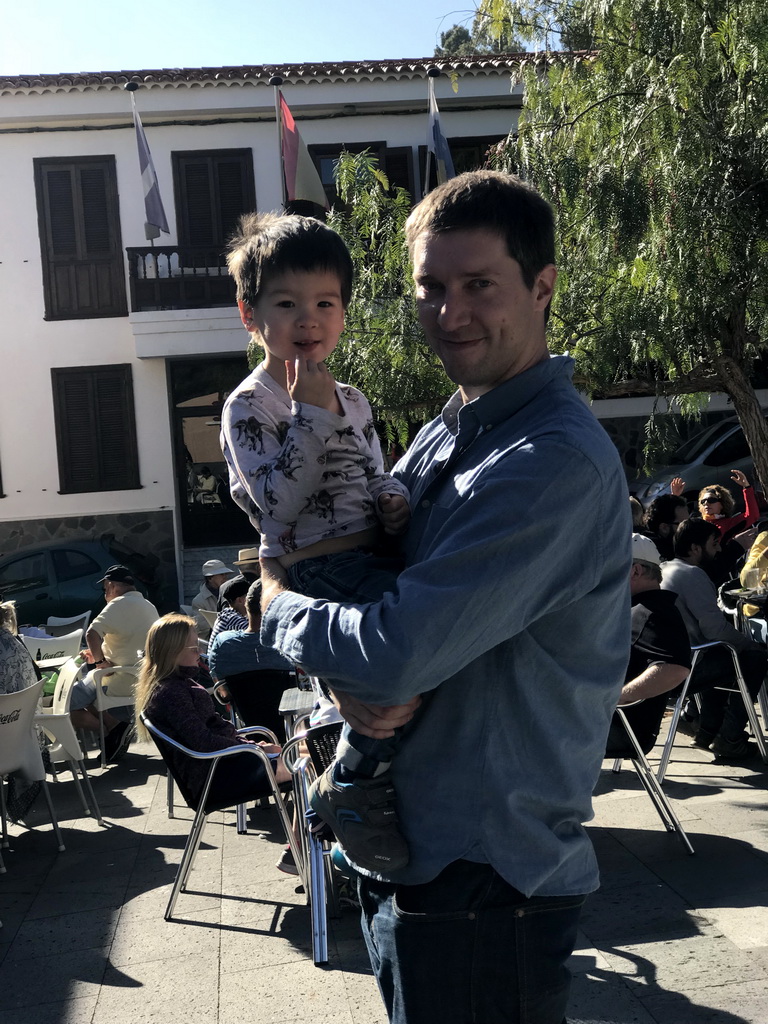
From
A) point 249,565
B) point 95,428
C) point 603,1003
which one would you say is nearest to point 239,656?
point 249,565

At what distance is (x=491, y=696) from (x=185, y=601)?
645 inches

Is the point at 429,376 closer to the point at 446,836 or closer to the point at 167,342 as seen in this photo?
the point at 446,836

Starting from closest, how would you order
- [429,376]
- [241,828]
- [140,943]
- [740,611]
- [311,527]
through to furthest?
[311,527], [140,943], [241,828], [740,611], [429,376]

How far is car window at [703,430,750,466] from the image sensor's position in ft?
55.3

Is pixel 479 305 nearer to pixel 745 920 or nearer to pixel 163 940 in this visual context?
pixel 745 920

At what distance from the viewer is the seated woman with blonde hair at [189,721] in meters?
5.10

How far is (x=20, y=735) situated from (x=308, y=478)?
4.52 metres

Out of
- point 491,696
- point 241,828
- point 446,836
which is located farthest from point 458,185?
point 241,828

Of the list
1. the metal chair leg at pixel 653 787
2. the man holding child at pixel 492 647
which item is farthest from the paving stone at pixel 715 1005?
the man holding child at pixel 492 647

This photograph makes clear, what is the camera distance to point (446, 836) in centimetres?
162

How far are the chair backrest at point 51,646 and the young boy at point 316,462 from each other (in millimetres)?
7462

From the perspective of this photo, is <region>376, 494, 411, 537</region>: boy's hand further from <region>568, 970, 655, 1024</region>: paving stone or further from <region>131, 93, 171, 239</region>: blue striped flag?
<region>131, 93, 171, 239</region>: blue striped flag

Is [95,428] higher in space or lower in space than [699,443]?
higher

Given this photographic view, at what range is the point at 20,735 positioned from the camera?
588 cm
